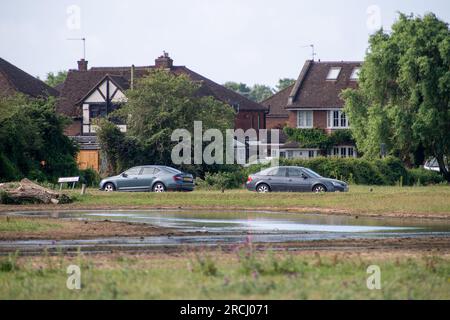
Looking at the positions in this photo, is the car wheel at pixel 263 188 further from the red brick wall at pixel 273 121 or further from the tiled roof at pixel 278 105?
the red brick wall at pixel 273 121

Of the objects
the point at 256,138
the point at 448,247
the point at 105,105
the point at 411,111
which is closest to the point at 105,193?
the point at 448,247

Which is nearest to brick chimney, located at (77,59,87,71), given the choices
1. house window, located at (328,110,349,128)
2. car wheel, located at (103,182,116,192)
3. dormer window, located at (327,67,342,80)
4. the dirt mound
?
dormer window, located at (327,67,342,80)

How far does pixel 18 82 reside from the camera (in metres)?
82.8

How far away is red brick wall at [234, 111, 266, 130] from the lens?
336ft

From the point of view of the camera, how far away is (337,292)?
51.4 feet

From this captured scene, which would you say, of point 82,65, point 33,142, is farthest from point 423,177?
point 82,65

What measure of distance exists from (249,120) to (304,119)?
13.9 meters

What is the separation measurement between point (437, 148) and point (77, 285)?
2317 inches

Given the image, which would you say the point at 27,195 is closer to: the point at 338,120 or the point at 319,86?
the point at 338,120

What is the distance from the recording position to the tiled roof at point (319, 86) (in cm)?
8944

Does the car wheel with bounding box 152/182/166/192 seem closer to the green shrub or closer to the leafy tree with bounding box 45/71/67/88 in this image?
the green shrub

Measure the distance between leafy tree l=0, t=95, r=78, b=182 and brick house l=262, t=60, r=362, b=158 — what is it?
104 ft

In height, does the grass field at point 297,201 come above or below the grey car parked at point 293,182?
below

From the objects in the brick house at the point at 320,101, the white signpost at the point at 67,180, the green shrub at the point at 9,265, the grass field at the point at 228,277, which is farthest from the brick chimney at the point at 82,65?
the green shrub at the point at 9,265
